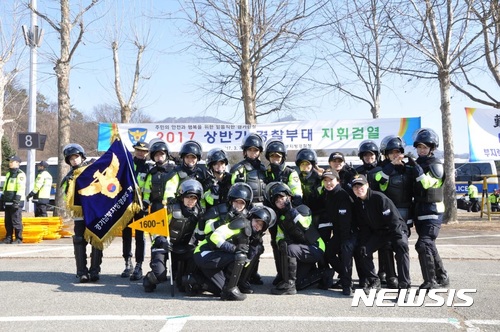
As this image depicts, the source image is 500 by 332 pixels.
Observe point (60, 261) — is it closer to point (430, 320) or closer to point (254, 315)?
point (254, 315)

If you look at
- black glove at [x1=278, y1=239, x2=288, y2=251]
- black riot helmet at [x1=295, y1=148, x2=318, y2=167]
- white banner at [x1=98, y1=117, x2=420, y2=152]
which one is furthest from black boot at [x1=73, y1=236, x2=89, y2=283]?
white banner at [x1=98, y1=117, x2=420, y2=152]

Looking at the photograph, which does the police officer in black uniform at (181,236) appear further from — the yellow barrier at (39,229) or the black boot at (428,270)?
the yellow barrier at (39,229)

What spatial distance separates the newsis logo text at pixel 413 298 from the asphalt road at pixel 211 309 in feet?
0.13

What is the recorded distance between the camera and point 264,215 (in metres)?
6.89

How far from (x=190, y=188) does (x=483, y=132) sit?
12.2 metres

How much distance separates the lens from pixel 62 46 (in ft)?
55.2

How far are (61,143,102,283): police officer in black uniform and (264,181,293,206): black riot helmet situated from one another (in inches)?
105

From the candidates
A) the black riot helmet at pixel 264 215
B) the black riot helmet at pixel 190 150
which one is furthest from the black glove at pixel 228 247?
the black riot helmet at pixel 190 150

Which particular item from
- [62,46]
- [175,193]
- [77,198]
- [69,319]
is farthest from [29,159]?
[69,319]

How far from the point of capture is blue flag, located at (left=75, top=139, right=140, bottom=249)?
7977 mm

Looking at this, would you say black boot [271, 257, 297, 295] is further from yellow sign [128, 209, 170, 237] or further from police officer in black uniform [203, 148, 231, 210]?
yellow sign [128, 209, 170, 237]

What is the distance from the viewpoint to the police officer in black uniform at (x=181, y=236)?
7.21m

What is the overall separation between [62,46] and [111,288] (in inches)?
451

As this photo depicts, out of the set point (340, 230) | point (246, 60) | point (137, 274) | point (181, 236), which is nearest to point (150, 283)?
point (181, 236)
